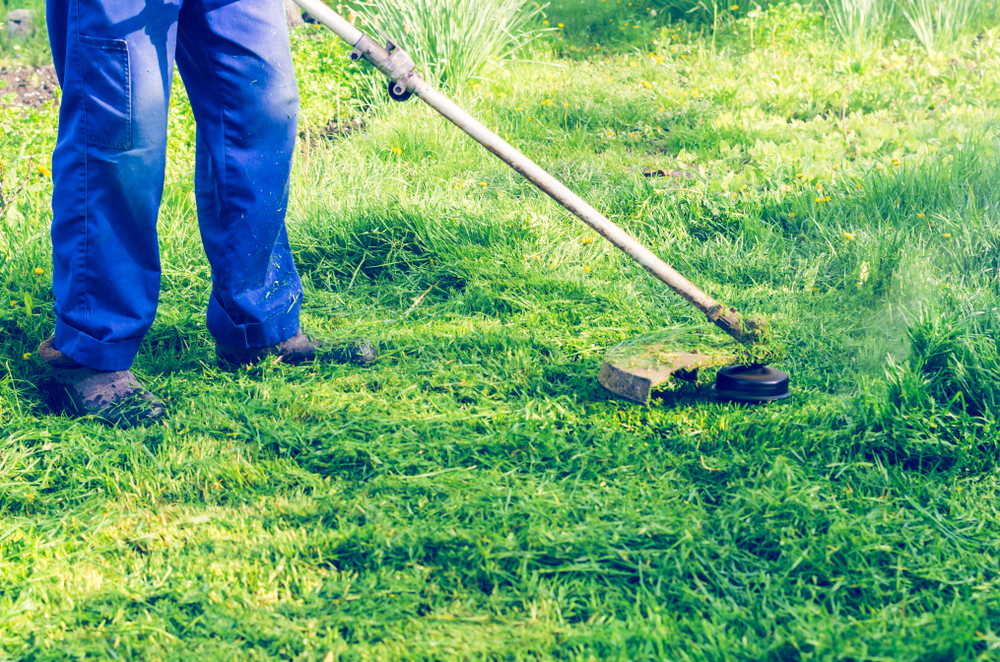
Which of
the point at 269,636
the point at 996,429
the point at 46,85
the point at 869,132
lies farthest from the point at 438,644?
the point at 46,85

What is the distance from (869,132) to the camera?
12.7 ft

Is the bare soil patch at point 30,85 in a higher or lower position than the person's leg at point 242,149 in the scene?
lower

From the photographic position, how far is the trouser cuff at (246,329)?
2.29 meters

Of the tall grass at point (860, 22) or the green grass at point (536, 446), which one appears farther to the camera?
the tall grass at point (860, 22)

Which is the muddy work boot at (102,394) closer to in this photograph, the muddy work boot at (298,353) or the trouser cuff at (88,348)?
the trouser cuff at (88,348)

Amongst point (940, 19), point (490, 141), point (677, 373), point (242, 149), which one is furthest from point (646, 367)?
point (940, 19)

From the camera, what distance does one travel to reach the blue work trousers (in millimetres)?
1866

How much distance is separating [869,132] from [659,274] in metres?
2.35

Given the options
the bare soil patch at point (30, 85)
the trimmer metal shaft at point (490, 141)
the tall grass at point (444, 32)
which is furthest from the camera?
the tall grass at point (444, 32)

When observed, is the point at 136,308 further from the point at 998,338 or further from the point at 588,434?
the point at 998,338

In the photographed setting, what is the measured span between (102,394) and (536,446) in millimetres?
1108

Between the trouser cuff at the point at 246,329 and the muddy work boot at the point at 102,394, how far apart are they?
29 cm

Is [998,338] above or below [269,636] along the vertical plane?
above

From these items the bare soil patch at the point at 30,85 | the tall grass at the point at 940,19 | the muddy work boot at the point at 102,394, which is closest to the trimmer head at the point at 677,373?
the muddy work boot at the point at 102,394
